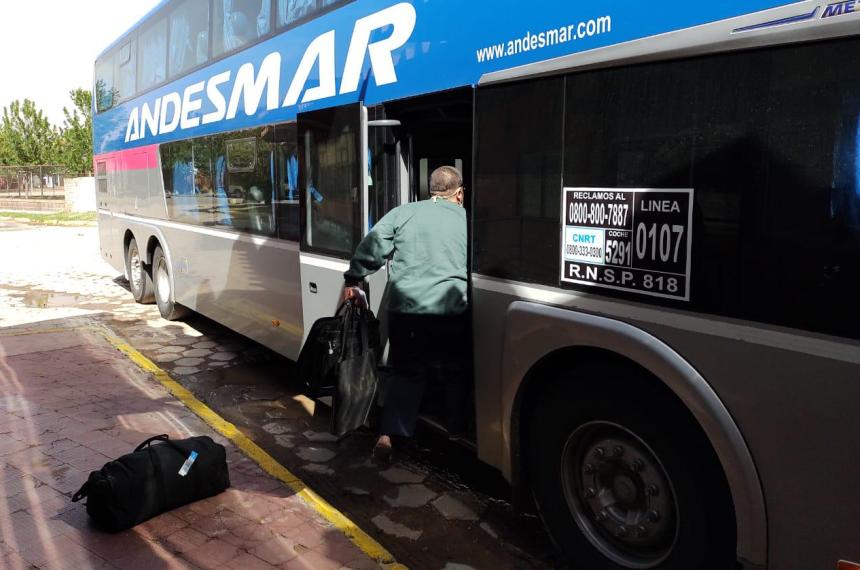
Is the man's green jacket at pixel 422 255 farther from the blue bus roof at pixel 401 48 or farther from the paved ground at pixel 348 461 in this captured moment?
the paved ground at pixel 348 461

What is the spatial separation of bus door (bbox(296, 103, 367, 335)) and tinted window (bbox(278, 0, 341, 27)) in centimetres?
82

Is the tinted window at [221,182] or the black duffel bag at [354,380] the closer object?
the black duffel bag at [354,380]

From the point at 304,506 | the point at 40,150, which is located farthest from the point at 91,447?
the point at 40,150

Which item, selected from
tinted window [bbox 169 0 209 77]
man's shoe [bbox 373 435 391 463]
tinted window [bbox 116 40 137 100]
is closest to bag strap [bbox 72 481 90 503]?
man's shoe [bbox 373 435 391 463]

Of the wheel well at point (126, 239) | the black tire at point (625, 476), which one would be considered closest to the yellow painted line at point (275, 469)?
the black tire at point (625, 476)

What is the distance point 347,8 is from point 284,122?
127cm

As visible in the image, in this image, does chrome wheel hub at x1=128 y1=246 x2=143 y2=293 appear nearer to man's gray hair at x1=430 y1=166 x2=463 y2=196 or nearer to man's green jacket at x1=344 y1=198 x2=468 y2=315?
man's green jacket at x1=344 y1=198 x2=468 y2=315

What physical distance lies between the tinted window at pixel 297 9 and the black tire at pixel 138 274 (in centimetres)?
547

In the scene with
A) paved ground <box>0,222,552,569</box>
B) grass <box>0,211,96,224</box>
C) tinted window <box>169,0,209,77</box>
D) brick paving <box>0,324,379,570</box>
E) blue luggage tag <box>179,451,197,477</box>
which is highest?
tinted window <box>169,0,209,77</box>

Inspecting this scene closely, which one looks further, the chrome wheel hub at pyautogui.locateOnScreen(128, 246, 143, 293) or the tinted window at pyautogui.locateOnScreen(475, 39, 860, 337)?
the chrome wheel hub at pyautogui.locateOnScreen(128, 246, 143, 293)

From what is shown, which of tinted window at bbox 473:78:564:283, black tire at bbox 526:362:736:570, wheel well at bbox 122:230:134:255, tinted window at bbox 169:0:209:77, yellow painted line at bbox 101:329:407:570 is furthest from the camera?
wheel well at bbox 122:230:134:255

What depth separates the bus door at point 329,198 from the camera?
466 cm

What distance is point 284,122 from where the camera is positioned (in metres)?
5.73

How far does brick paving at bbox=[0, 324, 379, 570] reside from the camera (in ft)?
11.2
